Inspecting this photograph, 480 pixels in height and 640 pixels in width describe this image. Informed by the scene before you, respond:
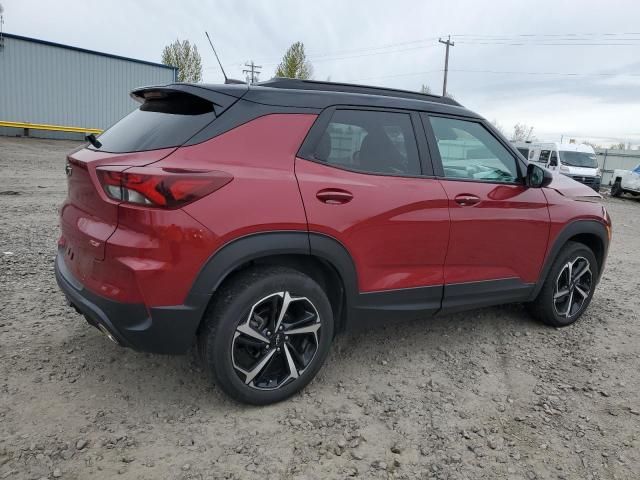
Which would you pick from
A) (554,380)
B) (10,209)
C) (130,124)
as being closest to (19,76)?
(10,209)

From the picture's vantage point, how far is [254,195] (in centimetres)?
246

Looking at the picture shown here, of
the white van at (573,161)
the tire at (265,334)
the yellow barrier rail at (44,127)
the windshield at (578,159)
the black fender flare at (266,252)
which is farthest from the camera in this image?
the yellow barrier rail at (44,127)

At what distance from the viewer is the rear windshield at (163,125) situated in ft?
8.21

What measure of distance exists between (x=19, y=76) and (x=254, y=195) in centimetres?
2653

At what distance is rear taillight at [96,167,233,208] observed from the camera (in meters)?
2.29

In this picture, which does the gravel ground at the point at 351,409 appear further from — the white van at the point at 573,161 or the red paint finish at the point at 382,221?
the white van at the point at 573,161

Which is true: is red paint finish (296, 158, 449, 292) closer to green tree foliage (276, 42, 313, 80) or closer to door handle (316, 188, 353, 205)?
door handle (316, 188, 353, 205)

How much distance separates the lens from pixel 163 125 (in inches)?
102

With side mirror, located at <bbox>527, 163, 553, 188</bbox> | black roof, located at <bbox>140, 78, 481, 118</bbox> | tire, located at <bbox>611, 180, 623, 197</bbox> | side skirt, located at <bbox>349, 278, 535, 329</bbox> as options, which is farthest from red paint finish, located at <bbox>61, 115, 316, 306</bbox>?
tire, located at <bbox>611, 180, 623, 197</bbox>

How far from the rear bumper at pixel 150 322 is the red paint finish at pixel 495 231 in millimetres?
1660

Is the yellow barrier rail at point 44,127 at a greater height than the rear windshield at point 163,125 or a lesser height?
lesser

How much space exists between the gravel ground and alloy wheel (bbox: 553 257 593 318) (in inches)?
7.5

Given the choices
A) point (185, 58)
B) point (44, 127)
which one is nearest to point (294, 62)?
point (185, 58)

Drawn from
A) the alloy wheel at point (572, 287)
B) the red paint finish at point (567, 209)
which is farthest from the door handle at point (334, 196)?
the alloy wheel at point (572, 287)
